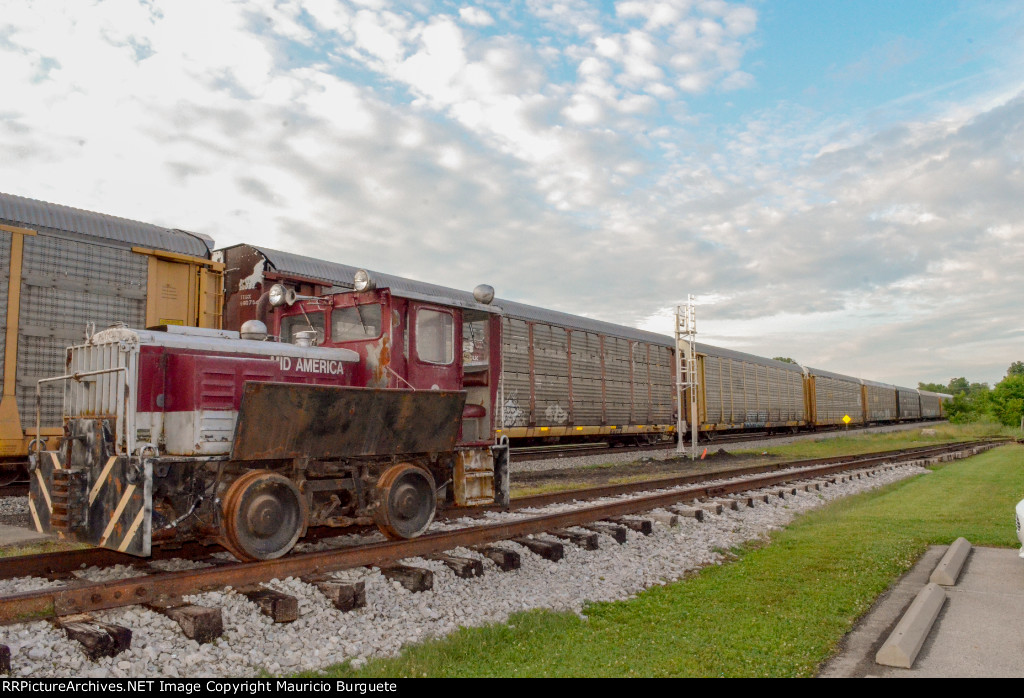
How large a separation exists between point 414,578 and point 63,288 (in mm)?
8143

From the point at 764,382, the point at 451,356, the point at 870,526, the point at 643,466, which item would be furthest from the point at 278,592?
the point at 764,382

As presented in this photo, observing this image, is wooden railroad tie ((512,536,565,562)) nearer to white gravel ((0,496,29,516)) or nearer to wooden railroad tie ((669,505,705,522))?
wooden railroad tie ((669,505,705,522))

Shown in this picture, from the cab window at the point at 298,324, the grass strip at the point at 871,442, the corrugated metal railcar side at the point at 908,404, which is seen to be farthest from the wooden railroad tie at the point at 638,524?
the corrugated metal railcar side at the point at 908,404

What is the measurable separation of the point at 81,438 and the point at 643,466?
14.0m

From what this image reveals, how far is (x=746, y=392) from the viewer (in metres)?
30.7

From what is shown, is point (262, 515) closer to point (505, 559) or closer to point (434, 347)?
point (505, 559)

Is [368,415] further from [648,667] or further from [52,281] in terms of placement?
[52,281]

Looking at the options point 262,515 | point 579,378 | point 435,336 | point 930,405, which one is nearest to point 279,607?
point 262,515

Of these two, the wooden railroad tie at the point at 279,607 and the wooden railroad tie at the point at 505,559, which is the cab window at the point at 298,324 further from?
the wooden railroad tie at the point at 279,607

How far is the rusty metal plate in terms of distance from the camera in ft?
18.6

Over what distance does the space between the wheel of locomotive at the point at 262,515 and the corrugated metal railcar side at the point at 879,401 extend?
1950 inches

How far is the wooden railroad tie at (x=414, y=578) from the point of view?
5.50 meters

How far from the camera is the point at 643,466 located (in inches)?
699

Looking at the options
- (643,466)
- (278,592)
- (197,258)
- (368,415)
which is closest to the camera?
(278,592)
